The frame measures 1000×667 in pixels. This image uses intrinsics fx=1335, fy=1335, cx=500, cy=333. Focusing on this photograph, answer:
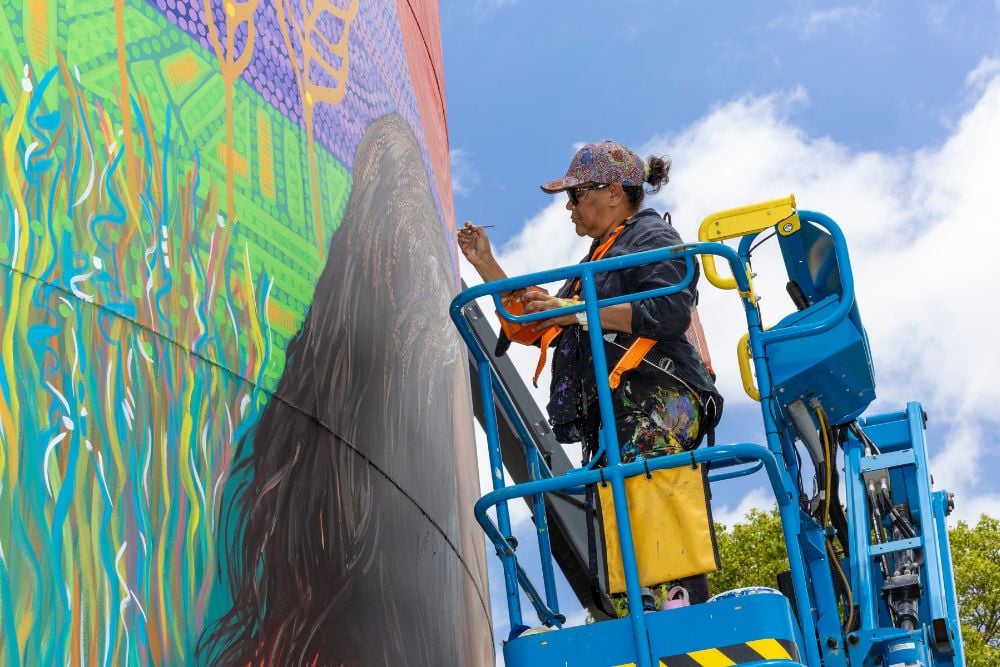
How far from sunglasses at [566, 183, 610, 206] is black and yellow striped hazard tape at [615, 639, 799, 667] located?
6.28 ft

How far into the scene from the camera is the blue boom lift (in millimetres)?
3781

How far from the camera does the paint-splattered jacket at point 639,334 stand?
4551 mm

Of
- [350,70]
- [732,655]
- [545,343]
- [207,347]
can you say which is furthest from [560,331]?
[207,347]

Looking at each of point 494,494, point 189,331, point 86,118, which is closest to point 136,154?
point 86,118

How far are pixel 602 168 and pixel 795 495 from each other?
1433mm

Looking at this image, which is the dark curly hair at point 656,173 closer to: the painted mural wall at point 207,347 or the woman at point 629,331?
the woman at point 629,331

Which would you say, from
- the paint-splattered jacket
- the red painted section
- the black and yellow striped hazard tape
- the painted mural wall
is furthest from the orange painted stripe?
the red painted section

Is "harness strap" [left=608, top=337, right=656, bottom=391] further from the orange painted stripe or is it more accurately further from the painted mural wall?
the orange painted stripe

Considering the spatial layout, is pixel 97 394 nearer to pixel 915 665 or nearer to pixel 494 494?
pixel 494 494

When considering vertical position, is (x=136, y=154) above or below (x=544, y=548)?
above

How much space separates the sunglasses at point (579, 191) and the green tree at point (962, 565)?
1360cm

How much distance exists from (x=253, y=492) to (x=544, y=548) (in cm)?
138

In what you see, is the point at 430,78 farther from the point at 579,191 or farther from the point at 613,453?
the point at 613,453

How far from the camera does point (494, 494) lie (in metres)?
4.10
